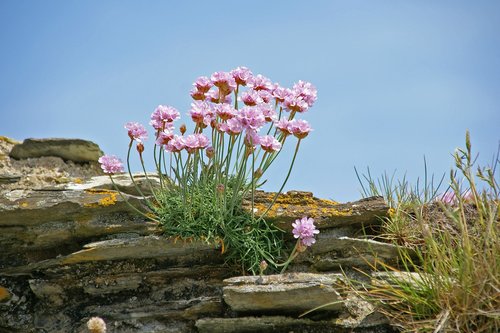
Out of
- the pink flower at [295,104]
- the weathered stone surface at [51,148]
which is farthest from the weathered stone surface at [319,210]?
the weathered stone surface at [51,148]

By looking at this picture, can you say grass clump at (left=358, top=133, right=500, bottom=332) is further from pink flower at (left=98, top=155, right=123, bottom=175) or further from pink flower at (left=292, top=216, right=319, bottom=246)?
pink flower at (left=98, top=155, right=123, bottom=175)

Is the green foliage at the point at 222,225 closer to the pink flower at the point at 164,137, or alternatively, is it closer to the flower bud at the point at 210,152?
the flower bud at the point at 210,152

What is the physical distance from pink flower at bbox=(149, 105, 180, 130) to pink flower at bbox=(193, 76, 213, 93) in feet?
0.98

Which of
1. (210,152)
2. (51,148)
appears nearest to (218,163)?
(210,152)

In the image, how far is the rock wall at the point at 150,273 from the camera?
489 cm

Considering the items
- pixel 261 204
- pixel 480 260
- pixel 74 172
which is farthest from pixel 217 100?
pixel 74 172

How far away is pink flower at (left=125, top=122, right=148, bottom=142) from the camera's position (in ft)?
18.1

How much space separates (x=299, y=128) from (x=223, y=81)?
0.86 meters

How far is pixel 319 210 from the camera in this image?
590 cm

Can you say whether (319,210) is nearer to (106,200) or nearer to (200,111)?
(200,111)

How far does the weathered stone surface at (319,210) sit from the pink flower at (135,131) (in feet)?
3.94

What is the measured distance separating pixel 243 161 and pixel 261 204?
1.84ft

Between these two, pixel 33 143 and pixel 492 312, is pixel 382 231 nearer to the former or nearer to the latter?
pixel 492 312

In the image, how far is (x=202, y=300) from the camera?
16.9 feet
